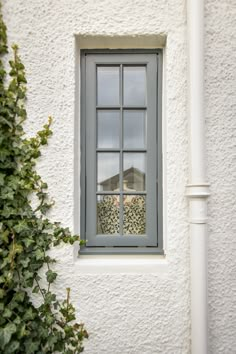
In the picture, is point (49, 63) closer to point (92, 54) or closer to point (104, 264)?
point (92, 54)

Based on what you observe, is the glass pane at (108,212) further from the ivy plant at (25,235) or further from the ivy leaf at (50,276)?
the ivy leaf at (50,276)

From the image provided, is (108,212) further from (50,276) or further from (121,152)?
(50,276)

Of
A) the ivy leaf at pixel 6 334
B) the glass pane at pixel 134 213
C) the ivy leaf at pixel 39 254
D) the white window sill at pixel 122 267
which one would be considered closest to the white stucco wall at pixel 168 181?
the white window sill at pixel 122 267

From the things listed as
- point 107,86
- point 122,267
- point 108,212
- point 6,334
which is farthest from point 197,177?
point 6,334

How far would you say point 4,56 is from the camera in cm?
211

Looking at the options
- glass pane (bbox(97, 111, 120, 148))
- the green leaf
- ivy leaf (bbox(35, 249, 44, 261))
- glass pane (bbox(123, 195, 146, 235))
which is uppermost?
glass pane (bbox(97, 111, 120, 148))

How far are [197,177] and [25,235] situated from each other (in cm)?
148

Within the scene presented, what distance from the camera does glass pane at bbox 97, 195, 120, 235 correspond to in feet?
7.48

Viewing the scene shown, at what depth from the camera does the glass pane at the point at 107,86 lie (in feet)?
7.46

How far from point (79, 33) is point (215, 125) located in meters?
1.39

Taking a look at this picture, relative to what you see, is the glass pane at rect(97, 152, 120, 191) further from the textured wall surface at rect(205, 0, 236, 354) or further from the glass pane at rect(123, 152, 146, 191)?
Result: the textured wall surface at rect(205, 0, 236, 354)

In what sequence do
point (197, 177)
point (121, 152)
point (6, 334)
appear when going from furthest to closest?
point (121, 152) < point (197, 177) < point (6, 334)

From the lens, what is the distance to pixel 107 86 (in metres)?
2.28

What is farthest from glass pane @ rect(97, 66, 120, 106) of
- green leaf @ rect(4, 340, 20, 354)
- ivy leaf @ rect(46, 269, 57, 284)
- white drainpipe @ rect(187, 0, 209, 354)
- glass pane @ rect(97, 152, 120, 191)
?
green leaf @ rect(4, 340, 20, 354)
